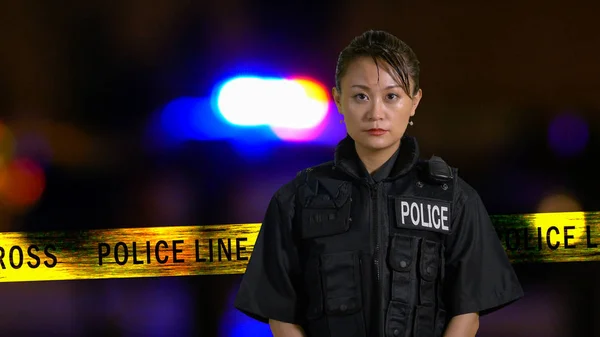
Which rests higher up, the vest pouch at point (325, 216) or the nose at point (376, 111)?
the nose at point (376, 111)

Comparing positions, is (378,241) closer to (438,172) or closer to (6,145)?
(438,172)

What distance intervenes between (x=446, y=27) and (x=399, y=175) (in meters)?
1.26

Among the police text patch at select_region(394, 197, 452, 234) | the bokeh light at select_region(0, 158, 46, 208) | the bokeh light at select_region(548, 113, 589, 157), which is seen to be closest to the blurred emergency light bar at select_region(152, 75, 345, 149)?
the bokeh light at select_region(0, 158, 46, 208)

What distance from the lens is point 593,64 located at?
8.04 ft

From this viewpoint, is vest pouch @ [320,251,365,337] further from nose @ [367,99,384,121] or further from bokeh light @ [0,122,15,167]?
bokeh light @ [0,122,15,167]

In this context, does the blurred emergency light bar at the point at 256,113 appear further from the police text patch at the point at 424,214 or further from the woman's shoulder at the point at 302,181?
the police text patch at the point at 424,214

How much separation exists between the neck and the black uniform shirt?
10 millimetres

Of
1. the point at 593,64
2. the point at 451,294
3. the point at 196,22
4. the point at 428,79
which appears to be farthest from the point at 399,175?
the point at 593,64

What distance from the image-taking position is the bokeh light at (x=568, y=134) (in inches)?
96.2

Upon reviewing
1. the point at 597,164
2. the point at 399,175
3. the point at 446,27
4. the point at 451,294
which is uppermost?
the point at 446,27

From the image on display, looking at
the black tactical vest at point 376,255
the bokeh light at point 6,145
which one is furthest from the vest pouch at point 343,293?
the bokeh light at point 6,145

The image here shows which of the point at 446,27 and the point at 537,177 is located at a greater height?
the point at 446,27

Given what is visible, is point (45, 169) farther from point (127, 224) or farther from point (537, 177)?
point (537, 177)

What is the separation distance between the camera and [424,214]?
129cm
